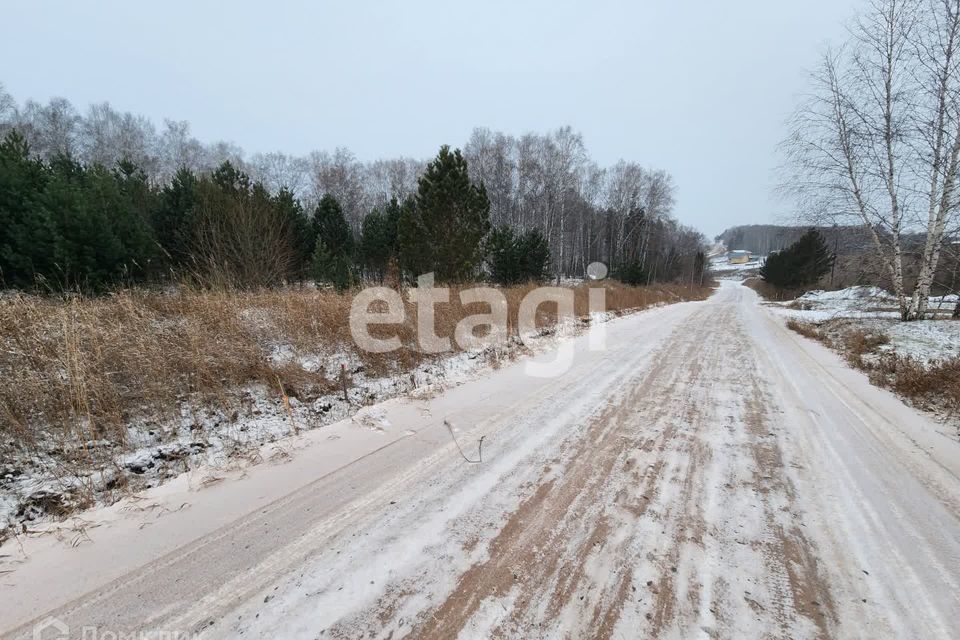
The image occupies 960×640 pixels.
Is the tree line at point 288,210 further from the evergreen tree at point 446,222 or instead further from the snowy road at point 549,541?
the snowy road at point 549,541

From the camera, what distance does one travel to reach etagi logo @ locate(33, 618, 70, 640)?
4.71 feet

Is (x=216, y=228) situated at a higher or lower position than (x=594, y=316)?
higher

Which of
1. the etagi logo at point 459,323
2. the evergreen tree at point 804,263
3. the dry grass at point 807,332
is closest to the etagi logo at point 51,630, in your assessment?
the etagi logo at point 459,323

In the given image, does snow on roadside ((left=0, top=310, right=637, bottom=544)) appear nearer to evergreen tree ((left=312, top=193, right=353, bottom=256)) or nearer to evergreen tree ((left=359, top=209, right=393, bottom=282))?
evergreen tree ((left=312, top=193, right=353, bottom=256))

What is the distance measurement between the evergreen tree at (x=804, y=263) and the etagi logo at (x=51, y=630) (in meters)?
44.9

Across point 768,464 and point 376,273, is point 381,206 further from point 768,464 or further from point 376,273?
point 768,464

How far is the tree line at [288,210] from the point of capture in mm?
9141

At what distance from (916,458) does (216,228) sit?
15006mm

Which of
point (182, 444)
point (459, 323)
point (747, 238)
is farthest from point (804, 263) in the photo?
point (747, 238)

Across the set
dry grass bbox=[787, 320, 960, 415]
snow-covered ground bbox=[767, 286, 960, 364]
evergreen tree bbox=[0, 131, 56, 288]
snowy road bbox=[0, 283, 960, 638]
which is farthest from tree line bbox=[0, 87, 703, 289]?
snow-covered ground bbox=[767, 286, 960, 364]

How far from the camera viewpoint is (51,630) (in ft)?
4.79

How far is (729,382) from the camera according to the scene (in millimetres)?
4758

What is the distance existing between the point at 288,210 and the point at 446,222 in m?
9.15

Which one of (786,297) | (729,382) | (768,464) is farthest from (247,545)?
(786,297)
